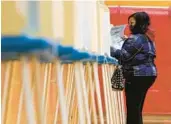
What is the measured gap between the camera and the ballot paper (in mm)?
3951

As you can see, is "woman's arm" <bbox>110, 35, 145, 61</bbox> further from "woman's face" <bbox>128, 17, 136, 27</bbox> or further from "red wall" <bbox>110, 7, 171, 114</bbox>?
"red wall" <bbox>110, 7, 171, 114</bbox>

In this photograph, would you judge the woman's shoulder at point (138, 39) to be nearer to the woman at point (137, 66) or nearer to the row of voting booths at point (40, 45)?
the woman at point (137, 66)

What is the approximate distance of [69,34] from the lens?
1.40 meters

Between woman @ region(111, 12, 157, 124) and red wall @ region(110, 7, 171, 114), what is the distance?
8.52ft

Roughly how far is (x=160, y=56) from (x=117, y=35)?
231 cm

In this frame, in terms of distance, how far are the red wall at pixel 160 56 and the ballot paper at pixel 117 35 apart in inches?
83.5

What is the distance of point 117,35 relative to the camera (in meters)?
4.04

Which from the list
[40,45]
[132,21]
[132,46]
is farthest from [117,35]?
[40,45]

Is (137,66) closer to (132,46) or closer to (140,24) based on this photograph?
(132,46)

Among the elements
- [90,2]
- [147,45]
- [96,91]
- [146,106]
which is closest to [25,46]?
[90,2]

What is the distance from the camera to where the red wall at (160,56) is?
615 centimetres

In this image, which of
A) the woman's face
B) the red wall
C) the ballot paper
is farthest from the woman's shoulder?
the red wall

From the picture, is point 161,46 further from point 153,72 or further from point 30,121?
point 30,121

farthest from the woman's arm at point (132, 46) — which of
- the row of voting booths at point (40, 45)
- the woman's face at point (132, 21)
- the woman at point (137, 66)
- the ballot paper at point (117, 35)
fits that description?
the row of voting booths at point (40, 45)
